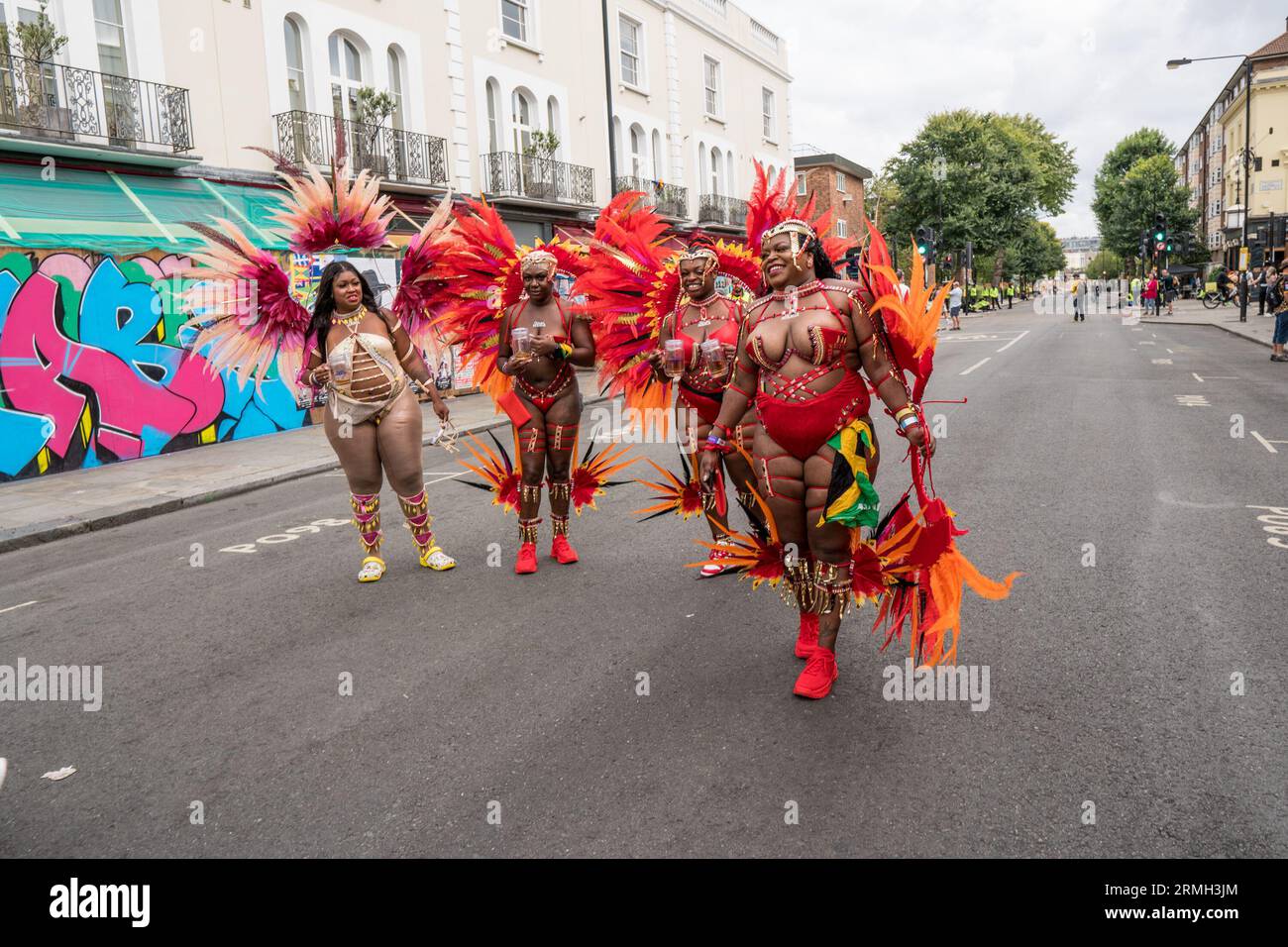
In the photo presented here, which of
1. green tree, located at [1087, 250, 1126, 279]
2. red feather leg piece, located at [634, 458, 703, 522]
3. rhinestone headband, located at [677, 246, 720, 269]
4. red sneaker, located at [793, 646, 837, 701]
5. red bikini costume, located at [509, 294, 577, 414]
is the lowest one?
red sneaker, located at [793, 646, 837, 701]

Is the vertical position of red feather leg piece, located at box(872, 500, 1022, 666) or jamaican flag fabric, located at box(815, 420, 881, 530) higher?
jamaican flag fabric, located at box(815, 420, 881, 530)

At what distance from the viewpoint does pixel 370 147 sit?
1669cm

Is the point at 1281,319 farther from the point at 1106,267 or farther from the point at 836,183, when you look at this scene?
the point at 1106,267

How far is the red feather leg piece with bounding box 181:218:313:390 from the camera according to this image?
5902 millimetres

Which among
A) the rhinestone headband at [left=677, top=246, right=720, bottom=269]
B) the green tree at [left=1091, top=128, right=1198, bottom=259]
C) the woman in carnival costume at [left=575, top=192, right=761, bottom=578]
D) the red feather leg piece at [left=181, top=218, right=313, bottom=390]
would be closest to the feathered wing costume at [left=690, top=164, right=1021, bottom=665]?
the woman in carnival costume at [left=575, top=192, right=761, bottom=578]

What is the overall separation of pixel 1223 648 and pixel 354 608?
14.6 feet

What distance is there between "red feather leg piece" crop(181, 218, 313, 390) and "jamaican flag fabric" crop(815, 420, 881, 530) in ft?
12.6

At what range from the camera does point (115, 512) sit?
860cm

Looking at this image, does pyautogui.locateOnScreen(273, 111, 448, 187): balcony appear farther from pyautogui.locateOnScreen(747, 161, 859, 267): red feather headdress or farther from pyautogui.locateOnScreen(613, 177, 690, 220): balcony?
pyautogui.locateOnScreen(747, 161, 859, 267): red feather headdress

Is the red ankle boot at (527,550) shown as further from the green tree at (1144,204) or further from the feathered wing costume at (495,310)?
the green tree at (1144,204)

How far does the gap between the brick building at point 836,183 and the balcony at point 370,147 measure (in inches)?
1093

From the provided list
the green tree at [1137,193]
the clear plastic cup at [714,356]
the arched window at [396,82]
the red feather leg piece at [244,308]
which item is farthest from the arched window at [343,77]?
the green tree at [1137,193]

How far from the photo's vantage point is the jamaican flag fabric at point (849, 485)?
3.76 m
